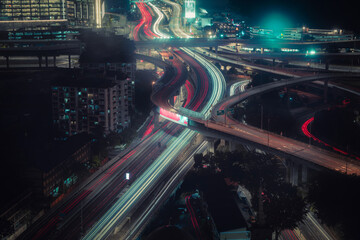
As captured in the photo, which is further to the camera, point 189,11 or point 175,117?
point 189,11

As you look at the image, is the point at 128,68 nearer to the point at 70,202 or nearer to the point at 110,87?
the point at 110,87

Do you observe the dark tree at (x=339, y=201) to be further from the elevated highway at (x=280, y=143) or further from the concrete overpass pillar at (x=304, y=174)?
the concrete overpass pillar at (x=304, y=174)

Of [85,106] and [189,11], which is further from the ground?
[189,11]

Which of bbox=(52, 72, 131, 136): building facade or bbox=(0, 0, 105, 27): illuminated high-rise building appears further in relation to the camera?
bbox=(0, 0, 105, 27): illuminated high-rise building

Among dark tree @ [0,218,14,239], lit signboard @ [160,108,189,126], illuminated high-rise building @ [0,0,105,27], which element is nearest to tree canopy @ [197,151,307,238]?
lit signboard @ [160,108,189,126]

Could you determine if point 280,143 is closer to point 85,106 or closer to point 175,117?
point 175,117

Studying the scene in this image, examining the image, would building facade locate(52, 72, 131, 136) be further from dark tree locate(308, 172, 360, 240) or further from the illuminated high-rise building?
the illuminated high-rise building

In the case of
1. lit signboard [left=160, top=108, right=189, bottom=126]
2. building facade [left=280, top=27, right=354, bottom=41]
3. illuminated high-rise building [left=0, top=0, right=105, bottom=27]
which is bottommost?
lit signboard [left=160, top=108, right=189, bottom=126]

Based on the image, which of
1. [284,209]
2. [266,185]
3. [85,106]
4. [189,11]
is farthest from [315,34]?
[284,209]

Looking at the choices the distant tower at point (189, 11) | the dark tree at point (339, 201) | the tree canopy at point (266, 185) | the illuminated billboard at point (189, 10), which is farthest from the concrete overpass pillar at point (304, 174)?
the illuminated billboard at point (189, 10)
